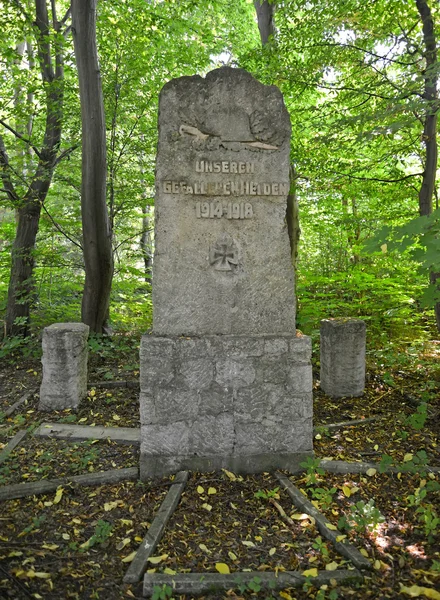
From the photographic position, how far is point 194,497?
126 inches

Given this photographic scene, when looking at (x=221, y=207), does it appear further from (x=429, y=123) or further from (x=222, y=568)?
(x=429, y=123)

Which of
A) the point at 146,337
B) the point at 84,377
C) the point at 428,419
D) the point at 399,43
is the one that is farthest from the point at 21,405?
the point at 399,43

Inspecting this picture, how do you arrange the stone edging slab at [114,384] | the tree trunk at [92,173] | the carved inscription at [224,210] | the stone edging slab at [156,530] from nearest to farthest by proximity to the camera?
the stone edging slab at [156,530] → the carved inscription at [224,210] → the stone edging slab at [114,384] → the tree trunk at [92,173]

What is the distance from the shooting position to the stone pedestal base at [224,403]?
134 inches

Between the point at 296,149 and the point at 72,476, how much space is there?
226 inches

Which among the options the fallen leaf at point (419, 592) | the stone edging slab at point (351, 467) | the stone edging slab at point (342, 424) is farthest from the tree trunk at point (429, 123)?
the fallen leaf at point (419, 592)

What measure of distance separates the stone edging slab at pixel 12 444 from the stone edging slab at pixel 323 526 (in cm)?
243

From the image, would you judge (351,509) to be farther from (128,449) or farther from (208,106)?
(208,106)

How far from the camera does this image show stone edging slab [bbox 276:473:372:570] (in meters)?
2.44

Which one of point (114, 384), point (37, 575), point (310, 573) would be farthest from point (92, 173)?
point (310, 573)

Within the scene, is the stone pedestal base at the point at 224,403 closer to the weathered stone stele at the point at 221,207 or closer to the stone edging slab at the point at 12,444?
the weathered stone stele at the point at 221,207

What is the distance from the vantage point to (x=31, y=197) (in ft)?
24.9

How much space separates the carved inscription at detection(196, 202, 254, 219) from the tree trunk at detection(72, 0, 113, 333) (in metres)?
3.65

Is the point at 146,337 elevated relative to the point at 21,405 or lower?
elevated
